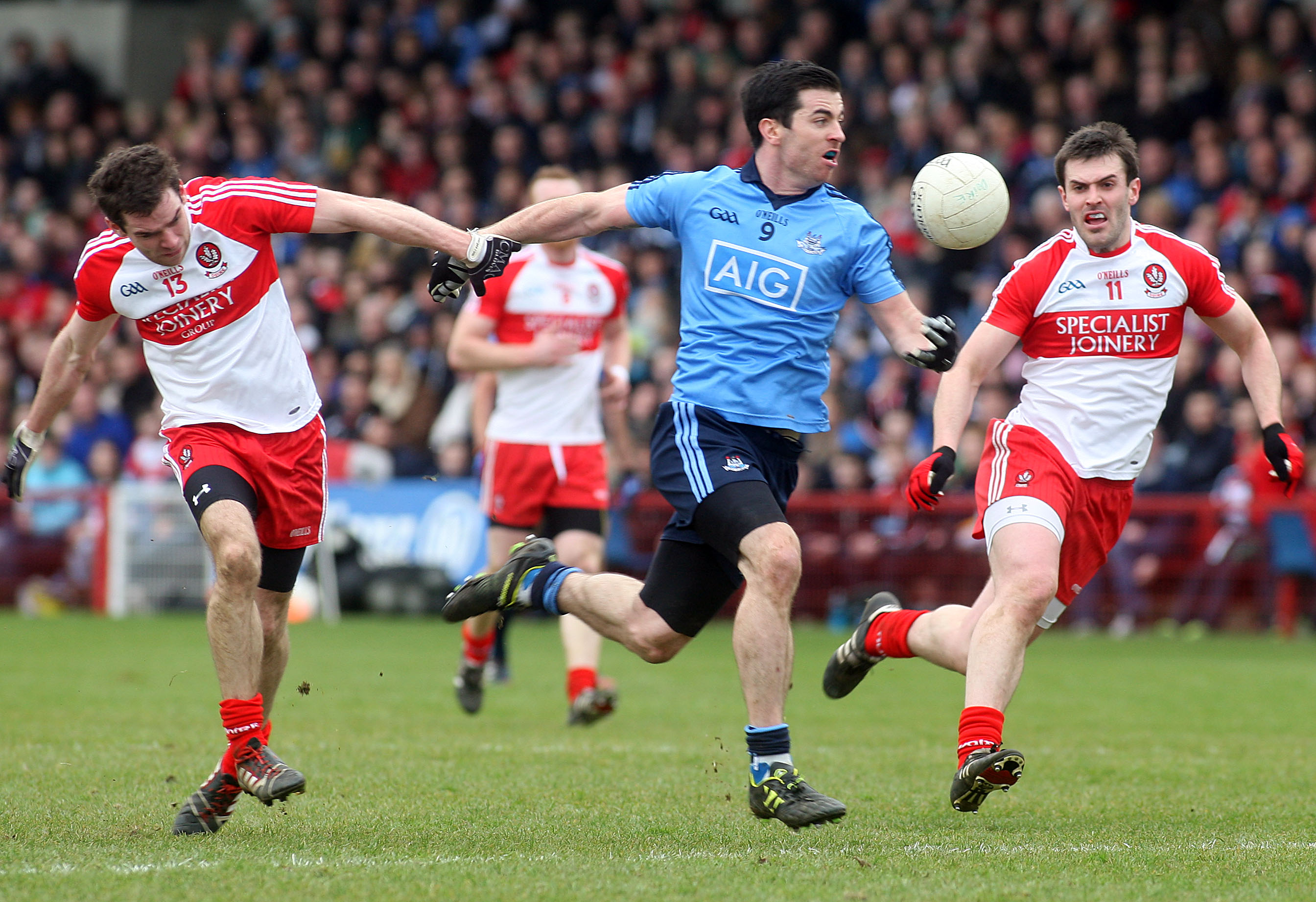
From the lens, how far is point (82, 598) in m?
17.3

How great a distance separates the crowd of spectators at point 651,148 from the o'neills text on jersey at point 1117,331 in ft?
25.6

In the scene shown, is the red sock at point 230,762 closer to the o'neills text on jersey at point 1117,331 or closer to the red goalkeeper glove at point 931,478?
the red goalkeeper glove at point 931,478

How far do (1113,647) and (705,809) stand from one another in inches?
330

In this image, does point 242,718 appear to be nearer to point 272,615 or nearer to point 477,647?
point 272,615

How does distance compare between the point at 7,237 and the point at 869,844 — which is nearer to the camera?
the point at 869,844

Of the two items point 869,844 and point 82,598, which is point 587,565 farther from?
point 82,598

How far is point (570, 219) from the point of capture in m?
5.89

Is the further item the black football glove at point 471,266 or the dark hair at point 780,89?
the dark hair at point 780,89

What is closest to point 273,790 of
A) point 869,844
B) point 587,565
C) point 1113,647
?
point 869,844

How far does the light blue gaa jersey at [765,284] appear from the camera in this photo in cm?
572

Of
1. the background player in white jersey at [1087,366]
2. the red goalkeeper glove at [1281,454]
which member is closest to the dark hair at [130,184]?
the background player in white jersey at [1087,366]

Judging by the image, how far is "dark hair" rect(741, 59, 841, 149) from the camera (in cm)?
578

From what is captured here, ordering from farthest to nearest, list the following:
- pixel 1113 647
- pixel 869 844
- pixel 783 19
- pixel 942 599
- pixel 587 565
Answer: pixel 783 19 < pixel 942 599 < pixel 1113 647 < pixel 587 565 < pixel 869 844

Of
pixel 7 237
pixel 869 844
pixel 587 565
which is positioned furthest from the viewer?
pixel 7 237
